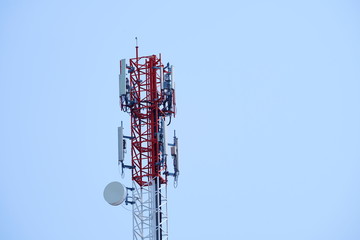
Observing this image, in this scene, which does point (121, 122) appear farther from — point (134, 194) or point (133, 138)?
point (134, 194)

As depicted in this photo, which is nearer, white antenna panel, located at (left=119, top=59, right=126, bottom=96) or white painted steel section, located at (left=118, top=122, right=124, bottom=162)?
white painted steel section, located at (left=118, top=122, right=124, bottom=162)

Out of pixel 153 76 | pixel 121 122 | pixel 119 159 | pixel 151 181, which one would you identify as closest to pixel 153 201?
pixel 151 181

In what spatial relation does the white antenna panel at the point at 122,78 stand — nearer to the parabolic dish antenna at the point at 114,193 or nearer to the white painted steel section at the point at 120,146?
the white painted steel section at the point at 120,146

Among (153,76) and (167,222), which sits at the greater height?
(153,76)

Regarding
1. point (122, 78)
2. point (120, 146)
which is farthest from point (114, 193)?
point (122, 78)

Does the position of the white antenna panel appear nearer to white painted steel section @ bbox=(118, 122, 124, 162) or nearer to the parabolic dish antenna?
white painted steel section @ bbox=(118, 122, 124, 162)

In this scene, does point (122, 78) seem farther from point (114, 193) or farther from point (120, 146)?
point (114, 193)

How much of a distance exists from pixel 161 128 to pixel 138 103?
67.3 inches

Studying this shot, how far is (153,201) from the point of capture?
2442 centimetres

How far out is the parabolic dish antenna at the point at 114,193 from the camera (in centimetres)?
2408

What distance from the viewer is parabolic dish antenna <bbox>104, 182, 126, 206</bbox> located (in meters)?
24.1

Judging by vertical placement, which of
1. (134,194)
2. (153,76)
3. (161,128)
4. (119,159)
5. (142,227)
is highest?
(153,76)

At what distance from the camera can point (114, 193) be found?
958 inches

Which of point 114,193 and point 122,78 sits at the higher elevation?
point 122,78
